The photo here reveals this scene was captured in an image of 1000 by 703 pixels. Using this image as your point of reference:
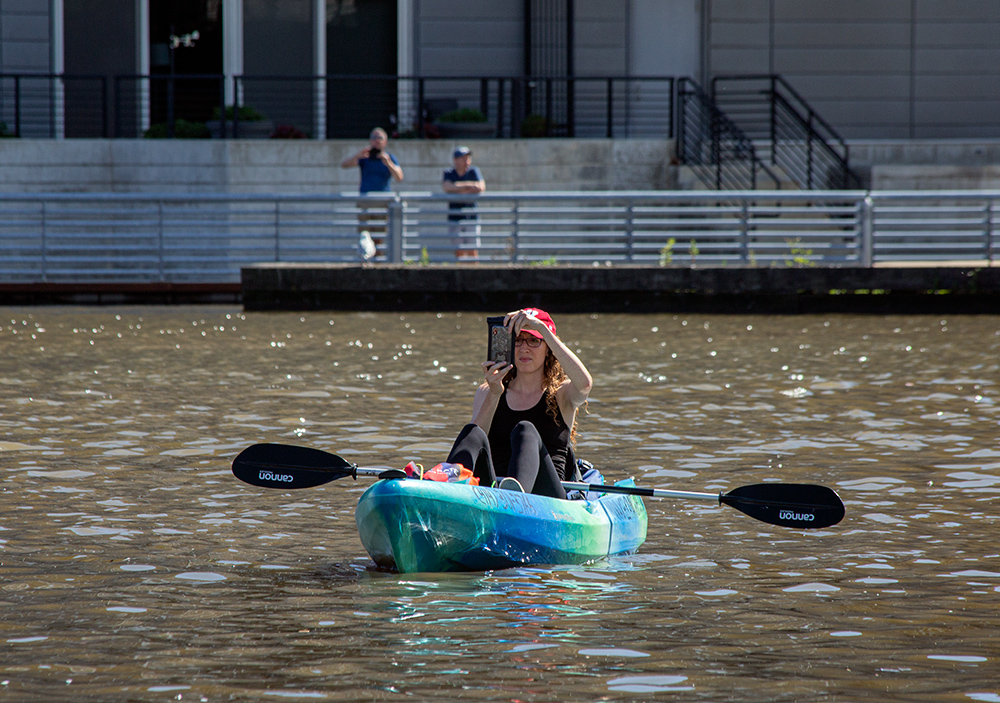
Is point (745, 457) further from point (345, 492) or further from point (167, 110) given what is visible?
point (167, 110)

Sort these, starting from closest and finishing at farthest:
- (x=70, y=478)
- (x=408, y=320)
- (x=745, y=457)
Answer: (x=70, y=478) → (x=745, y=457) → (x=408, y=320)

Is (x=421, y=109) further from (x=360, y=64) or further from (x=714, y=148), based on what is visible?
(x=714, y=148)

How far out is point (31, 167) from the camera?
77.1 ft

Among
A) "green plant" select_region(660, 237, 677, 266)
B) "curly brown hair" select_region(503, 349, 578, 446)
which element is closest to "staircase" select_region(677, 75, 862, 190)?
"green plant" select_region(660, 237, 677, 266)

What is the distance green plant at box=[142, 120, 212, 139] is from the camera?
23781mm

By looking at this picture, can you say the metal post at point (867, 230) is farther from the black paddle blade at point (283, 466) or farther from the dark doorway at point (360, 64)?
the black paddle blade at point (283, 466)

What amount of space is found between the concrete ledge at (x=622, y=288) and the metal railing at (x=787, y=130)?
133 inches

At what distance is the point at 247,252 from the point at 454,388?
34.8ft

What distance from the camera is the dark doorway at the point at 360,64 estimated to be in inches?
990

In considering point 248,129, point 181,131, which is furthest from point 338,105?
point 181,131

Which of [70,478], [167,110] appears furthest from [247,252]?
[70,478]

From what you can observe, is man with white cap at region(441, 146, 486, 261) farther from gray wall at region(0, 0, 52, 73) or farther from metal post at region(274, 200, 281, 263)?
gray wall at region(0, 0, 52, 73)

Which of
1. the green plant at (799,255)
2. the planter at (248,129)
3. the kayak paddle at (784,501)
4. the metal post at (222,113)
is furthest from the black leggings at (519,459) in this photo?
the planter at (248,129)

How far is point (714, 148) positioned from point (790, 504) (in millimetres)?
17588
